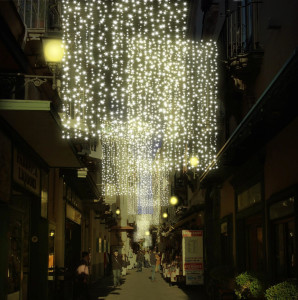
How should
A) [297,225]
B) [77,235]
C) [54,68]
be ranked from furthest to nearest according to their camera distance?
[77,235] < [54,68] < [297,225]

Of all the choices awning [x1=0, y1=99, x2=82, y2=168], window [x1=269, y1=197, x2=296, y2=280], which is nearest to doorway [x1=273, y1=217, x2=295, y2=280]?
window [x1=269, y1=197, x2=296, y2=280]

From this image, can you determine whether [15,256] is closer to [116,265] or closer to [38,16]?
[38,16]

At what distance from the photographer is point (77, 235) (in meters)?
24.8

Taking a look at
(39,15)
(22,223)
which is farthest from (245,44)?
(22,223)

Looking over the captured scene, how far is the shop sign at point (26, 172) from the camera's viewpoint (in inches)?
453

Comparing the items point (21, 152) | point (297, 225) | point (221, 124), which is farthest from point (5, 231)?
point (221, 124)

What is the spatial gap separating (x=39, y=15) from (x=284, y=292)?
329 inches

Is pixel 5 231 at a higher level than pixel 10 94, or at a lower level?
lower

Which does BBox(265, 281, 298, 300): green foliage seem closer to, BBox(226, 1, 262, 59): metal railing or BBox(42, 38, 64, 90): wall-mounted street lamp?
BBox(42, 38, 64, 90): wall-mounted street lamp

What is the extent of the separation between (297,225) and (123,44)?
6.25 metres

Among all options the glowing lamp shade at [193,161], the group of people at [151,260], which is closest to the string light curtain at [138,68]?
the glowing lamp shade at [193,161]

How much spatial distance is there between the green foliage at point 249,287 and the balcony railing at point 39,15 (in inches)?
279

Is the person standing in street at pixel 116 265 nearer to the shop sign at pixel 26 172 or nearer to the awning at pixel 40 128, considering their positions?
the awning at pixel 40 128

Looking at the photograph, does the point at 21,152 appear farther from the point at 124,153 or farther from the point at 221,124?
the point at 124,153
